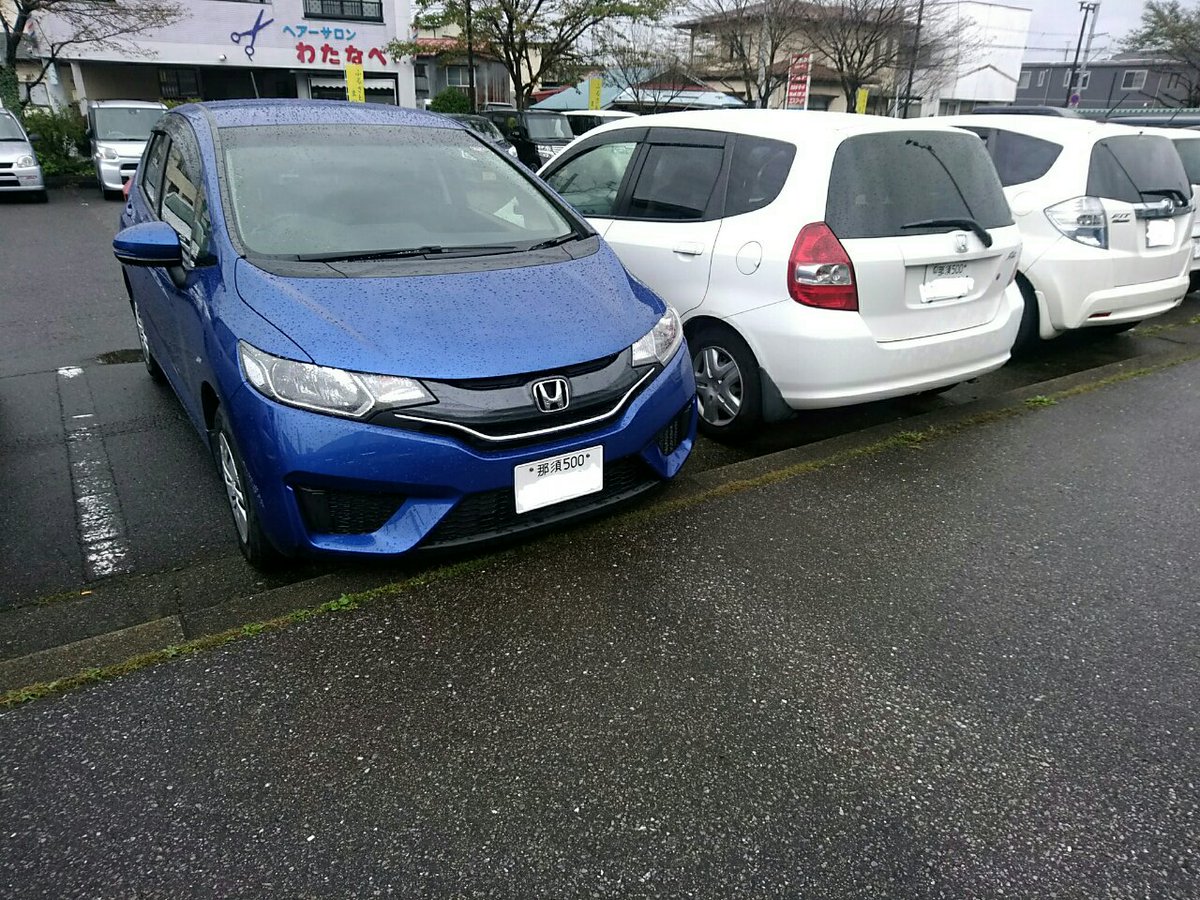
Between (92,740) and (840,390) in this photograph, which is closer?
(92,740)

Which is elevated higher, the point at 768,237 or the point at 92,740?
the point at 768,237

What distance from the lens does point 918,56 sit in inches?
1380

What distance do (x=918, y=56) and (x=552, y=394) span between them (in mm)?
38582

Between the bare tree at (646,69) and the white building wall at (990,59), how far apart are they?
74.4 feet

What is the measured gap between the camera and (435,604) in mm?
2871

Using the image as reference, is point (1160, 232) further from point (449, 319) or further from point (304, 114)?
point (304, 114)

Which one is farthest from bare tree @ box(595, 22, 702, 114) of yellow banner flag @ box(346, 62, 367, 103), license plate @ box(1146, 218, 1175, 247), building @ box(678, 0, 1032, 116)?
license plate @ box(1146, 218, 1175, 247)

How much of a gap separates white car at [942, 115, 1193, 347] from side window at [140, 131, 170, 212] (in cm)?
510

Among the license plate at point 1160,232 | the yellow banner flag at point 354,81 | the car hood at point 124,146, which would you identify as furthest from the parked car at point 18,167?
the license plate at point 1160,232

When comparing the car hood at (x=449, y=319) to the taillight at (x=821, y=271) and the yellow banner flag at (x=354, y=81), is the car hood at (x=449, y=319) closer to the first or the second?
the taillight at (x=821, y=271)

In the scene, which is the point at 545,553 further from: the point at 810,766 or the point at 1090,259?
the point at 1090,259

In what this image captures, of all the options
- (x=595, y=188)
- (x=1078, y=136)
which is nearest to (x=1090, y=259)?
(x=1078, y=136)

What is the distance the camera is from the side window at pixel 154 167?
168 inches

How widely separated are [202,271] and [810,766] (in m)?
2.73
